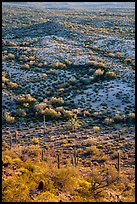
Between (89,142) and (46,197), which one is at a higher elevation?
(89,142)

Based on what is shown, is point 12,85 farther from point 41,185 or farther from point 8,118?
point 41,185

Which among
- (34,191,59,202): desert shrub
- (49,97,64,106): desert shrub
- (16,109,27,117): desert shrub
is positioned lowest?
(34,191,59,202): desert shrub

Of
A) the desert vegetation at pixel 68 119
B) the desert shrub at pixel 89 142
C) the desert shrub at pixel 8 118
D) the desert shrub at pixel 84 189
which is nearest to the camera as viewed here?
the desert shrub at pixel 84 189

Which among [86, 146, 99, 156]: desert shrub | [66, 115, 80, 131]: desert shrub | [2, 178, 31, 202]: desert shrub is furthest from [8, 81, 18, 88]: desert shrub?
[2, 178, 31, 202]: desert shrub

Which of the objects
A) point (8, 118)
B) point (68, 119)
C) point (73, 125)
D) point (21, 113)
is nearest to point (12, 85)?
point (21, 113)

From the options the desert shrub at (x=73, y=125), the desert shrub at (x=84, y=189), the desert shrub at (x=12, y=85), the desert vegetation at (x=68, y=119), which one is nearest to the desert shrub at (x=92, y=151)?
the desert vegetation at (x=68, y=119)

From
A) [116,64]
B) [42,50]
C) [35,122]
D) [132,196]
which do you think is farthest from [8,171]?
[42,50]

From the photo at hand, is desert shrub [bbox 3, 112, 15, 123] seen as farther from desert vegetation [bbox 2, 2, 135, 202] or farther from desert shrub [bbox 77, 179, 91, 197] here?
desert shrub [bbox 77, 179, 91, 197]

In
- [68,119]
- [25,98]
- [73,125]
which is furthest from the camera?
[25,98]

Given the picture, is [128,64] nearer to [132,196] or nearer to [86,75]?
[86,75]

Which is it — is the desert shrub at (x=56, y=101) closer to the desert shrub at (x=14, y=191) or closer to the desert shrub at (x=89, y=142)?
the desert shrub at (x=89, y=142)

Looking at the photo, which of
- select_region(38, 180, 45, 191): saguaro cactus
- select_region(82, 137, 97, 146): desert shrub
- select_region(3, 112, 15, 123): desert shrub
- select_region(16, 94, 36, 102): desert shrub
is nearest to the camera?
select_region(38, 180, 45, 191): saguaro cactus
